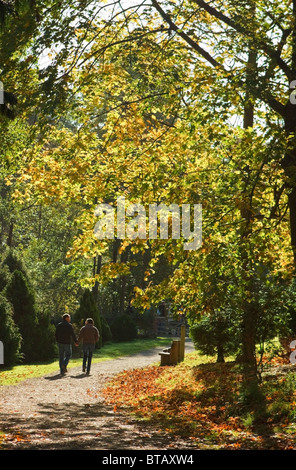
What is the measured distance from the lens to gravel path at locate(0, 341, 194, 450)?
845 centimetres

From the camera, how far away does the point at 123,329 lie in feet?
123

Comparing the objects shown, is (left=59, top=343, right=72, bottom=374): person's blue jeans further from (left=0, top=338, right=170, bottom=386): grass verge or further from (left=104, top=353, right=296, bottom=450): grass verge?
(left=104, top=353, right=296, bottom=450): grass verge

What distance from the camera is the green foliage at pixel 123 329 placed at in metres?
37.3

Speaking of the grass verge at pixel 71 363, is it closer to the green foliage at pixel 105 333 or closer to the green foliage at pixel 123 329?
the green foliage at pixel 105 333

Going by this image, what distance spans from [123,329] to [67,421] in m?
26.8

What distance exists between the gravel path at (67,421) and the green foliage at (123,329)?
18.7 metres

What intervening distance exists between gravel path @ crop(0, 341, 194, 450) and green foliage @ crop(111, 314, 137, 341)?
1866 centimetres

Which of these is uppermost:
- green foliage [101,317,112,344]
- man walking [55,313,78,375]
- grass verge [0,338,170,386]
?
man walking [55,313,78,375]

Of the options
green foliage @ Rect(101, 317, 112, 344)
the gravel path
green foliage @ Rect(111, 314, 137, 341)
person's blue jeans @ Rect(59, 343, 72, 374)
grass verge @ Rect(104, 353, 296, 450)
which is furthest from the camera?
green foliage @ Rect(111, 314, 137, 341)

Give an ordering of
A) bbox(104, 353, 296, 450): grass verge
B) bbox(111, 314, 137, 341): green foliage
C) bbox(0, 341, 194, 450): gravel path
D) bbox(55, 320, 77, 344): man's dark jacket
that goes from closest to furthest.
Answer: bbox(0, 341, 194, 450): gravel path < bbox(104, 353, 296, 450): grass verge < bbox(55, 320, 77, 344): man's dark jacket < bbox(111, 314, 137, 341): green foliage

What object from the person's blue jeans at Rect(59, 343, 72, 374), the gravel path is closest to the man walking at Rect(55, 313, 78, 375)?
the person's blue jeans at Rect(59, 343, 72, 374)

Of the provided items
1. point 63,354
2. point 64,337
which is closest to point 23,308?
point 63,354

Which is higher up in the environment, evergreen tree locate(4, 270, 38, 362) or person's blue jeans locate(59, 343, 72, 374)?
evergreen tree locate(4, 270, 38, 362)

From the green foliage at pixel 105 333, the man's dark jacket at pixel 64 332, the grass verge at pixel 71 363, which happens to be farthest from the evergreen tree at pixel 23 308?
the green foliage at pixel 105 333
